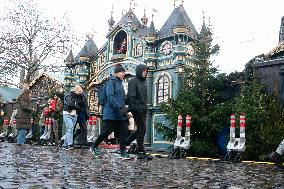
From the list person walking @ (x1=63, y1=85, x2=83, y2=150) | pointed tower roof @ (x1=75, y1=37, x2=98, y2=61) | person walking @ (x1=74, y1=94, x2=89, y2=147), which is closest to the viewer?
person walking @ (x1=63, y1=85, x2=83, y2=150)

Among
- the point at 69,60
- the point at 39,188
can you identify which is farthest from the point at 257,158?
the point at 69,60

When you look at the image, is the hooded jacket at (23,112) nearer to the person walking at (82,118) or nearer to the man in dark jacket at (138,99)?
the person walking at (82,118)

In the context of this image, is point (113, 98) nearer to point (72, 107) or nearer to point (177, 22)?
point (72, 107)

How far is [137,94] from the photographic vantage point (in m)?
8.58

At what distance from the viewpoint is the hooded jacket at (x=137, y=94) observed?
8422 millimetres

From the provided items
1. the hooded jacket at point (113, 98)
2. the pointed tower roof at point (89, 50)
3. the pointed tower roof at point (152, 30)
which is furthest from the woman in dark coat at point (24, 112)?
the pointed tower roof at point (89, 50)

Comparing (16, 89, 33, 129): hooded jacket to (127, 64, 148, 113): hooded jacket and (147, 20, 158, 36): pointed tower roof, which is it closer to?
(127, 64, 148, 113): hooded jacket

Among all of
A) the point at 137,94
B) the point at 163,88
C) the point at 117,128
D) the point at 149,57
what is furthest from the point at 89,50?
the point at 117,128

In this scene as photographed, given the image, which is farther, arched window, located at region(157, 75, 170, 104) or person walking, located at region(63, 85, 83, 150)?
Result: arched window, located at region(157, 75, 170, 104)

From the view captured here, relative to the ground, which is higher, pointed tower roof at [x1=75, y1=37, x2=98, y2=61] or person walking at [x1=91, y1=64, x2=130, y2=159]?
pointed tower roof at [x1=75, y1=37, x2=98, y2=61]

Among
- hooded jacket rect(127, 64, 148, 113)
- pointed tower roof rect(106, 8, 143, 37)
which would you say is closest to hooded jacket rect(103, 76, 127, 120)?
hooded jacket rect(127, 64, 148, 113)

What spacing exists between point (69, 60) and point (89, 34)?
255 centimetres

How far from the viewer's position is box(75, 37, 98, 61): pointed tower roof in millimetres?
28875

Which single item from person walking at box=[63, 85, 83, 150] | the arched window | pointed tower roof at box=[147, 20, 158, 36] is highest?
pointed tower roof at box=[147, 20, 158, 36]
